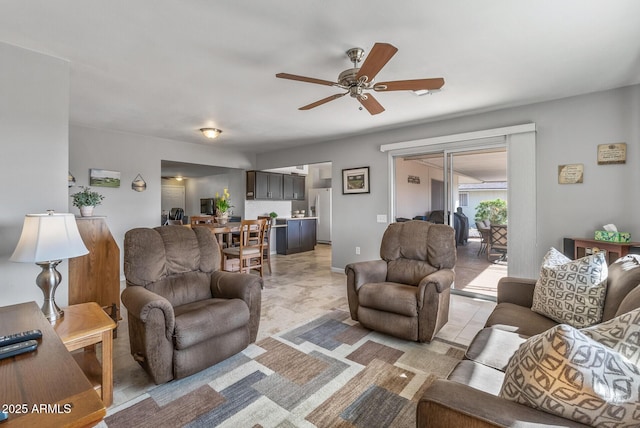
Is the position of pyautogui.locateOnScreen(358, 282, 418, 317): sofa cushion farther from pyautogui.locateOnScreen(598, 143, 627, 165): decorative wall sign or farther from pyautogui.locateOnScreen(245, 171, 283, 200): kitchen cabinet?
pyautogui.locateOnScreen(245, 171, 283, 200): kitchen cabinet

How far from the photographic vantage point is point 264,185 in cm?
694

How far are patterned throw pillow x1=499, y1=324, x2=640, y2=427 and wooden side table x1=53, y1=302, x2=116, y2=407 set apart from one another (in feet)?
6.84

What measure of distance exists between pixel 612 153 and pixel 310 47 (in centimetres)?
329

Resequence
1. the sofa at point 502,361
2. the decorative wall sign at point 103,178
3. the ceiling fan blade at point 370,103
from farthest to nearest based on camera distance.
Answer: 1. the decorative wall sign at point 103,178
2. the ceiling fan blade at point 370,103
3. the sofa at point 502,361

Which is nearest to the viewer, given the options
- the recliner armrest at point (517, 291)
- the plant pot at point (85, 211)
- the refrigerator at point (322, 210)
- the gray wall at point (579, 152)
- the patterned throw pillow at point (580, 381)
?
the patterned throw pillow at point (580, 381)

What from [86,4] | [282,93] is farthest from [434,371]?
[86,4]

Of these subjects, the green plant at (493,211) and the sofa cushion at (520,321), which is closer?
the sofa cushion at (520,321)

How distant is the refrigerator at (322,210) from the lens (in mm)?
9133

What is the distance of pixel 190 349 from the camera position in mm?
2016

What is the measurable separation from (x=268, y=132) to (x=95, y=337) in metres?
3.83

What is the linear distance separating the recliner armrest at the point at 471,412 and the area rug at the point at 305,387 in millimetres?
853

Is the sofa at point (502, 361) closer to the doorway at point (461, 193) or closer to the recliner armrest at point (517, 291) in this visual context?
the recliner armrest at point (517, 291)

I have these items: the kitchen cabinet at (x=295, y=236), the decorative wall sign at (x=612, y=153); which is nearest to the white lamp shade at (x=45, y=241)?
the decorative wall sign at (x=612, y=153)

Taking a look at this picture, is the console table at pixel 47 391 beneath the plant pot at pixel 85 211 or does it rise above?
beneath
